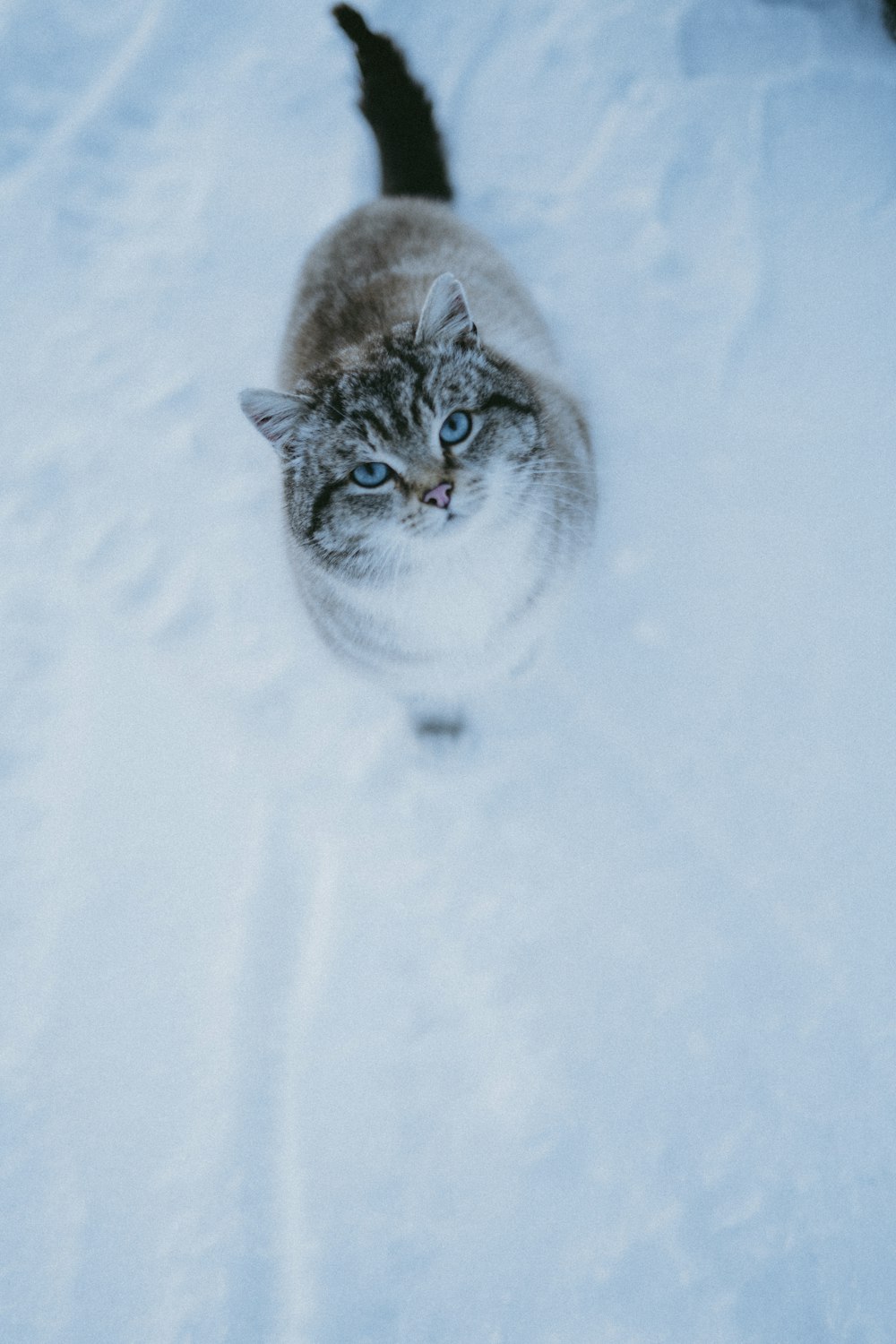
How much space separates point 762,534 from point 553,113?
1.61m

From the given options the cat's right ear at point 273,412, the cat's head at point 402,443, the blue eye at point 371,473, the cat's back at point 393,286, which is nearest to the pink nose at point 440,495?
the cat's head at point 402,443

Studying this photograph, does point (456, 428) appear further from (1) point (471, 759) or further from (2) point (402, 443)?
(1) point (471, 759)

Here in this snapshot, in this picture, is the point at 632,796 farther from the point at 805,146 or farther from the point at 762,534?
the point at 805,146

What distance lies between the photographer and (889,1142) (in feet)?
4.92

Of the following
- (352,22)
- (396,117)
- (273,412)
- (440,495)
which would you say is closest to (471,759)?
(440,495)

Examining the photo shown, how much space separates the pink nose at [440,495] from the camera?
1252 mm

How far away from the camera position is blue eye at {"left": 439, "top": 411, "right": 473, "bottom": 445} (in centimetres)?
133

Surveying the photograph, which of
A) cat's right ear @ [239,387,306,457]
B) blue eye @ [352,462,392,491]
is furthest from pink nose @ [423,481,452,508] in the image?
cat's right ear @ [239,387,306,457]

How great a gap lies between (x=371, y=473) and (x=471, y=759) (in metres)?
0.84

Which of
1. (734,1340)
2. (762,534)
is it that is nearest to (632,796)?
(762,534)

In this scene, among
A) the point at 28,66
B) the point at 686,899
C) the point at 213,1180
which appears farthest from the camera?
the point at 28,66

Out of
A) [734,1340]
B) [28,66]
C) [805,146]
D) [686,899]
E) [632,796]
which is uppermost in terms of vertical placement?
[28,66]

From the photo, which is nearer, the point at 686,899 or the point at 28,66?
the point at 686,899

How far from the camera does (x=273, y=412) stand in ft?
4.23
